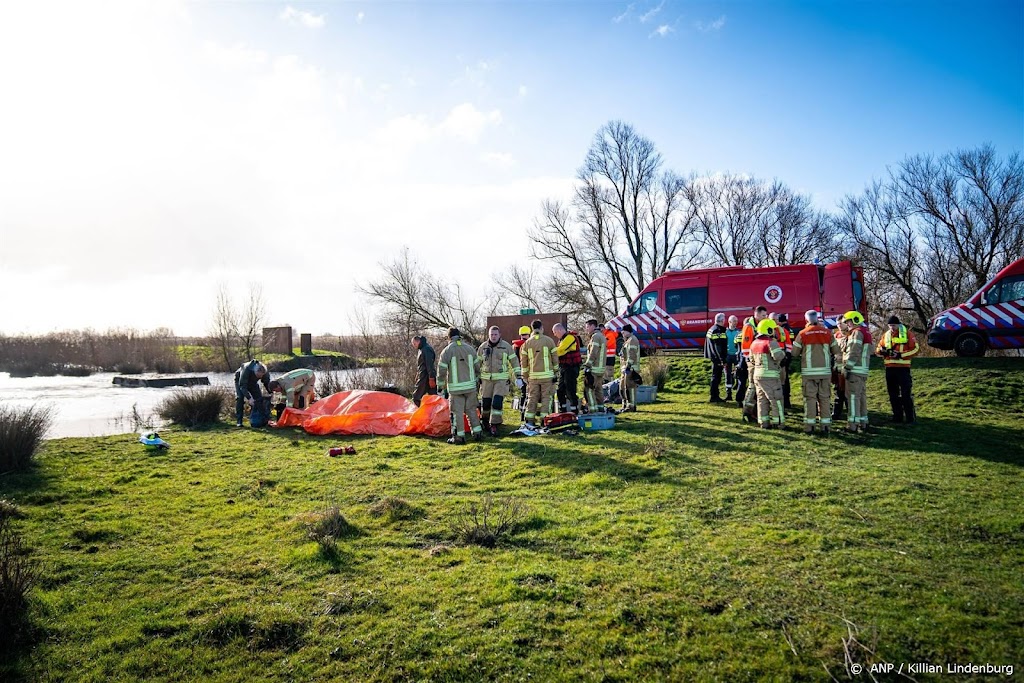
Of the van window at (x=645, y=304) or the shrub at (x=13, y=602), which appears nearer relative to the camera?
the shrub at (x=13, y=602)

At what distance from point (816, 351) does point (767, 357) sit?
77 centimetres

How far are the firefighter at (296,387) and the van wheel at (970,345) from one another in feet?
53.9

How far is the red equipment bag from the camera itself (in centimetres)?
1031

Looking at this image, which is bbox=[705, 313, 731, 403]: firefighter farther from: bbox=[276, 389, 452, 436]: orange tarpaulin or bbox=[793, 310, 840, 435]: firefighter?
bbox=[276, 389, 452, 436]: orange tarpaulin

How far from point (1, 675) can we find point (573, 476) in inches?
214

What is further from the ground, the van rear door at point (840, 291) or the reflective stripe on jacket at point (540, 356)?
the van rear door at point (840, 291)

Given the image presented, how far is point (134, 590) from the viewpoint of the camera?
4301 millimetres

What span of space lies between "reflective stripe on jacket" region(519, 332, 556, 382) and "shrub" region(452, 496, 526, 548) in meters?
4.69

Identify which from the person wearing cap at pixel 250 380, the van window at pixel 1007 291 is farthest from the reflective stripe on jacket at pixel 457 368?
the van window at pixel 1007 291

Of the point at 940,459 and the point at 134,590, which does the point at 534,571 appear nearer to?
the point at 134,590

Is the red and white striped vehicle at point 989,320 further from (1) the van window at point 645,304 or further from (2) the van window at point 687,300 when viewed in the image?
(1) the van window at point 645,304

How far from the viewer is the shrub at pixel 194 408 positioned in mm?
13484

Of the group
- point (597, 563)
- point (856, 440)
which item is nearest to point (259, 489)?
point (597, 563)

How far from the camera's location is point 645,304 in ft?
64.7
